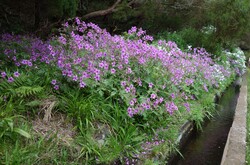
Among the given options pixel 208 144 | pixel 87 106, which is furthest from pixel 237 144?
pixel 87 106

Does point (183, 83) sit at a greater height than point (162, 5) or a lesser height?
lesser

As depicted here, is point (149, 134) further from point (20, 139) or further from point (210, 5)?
point (210, 5)

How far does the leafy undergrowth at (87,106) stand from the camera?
303 centimetres

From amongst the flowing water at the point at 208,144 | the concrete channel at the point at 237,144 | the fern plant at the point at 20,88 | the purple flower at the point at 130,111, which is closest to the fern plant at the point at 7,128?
the fern plant at the point at 20,88

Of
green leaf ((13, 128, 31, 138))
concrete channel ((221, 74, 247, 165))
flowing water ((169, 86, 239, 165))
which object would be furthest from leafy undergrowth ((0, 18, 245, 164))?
concrete channel ((221, 74, 247, 165))

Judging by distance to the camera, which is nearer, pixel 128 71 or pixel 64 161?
pixel 64 161

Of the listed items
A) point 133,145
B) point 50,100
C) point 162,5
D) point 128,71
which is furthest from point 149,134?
point 162,5

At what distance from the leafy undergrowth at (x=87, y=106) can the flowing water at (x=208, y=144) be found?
0.45 m

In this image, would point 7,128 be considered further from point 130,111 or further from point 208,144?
point 208,144

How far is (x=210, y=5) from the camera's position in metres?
11.6

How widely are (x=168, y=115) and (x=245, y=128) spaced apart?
5.85 ft

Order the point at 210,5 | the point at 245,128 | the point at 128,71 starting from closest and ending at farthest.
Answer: the point at 128,71
the point at 245,128
the point at 210,5

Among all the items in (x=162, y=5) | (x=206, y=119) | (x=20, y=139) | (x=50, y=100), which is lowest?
(x=206, y=119)

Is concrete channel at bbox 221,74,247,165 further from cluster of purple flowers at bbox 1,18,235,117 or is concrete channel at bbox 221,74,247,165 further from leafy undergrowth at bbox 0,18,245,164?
cluster of purple flowers at bbox 1,18,235,117
